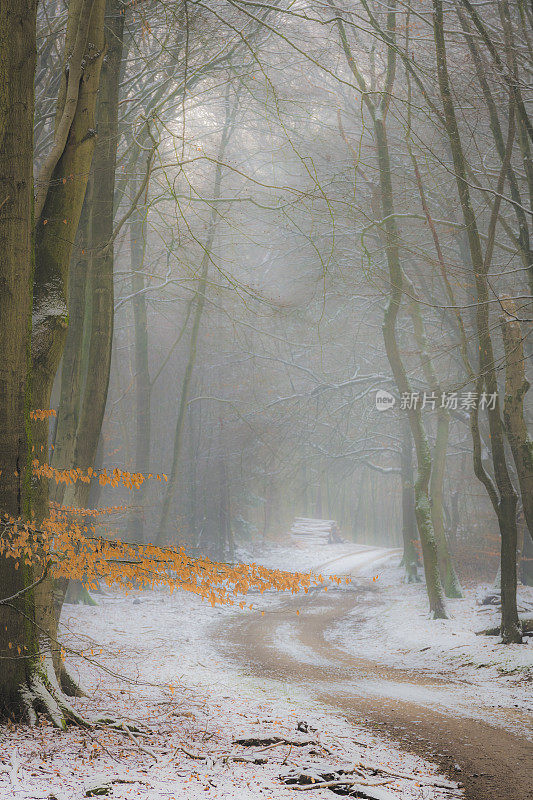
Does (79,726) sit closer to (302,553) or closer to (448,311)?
(448,311)

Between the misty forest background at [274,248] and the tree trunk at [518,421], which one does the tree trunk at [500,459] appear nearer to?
the misty forest background at [274,248]

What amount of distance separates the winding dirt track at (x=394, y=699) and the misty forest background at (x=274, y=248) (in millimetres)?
2589

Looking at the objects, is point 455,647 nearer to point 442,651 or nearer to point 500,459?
point 442,651

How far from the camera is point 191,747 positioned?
4574 mm

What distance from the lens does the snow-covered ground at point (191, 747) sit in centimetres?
364

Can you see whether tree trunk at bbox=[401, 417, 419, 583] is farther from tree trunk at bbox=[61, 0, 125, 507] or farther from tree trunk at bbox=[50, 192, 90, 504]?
tree trunk at bbox=[61, 0, 125, 507]

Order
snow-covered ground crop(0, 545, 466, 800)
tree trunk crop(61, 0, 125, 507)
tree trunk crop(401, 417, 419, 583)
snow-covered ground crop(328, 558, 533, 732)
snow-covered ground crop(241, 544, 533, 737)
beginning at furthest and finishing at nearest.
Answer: tree trunk crop(401, 417, 419, 583) → tree trunk crop(61, 0, 125, 507) → snow-covered ground crop(328, 558, 533, 732) → snow-covered ground crop(241, 544, 533, 737) → snow-covered ground crop(0, 545, 466, 800)

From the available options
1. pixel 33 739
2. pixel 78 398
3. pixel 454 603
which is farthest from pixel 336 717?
pixel 454 603

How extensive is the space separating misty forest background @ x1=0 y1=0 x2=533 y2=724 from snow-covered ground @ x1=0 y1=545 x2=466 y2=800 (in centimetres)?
125

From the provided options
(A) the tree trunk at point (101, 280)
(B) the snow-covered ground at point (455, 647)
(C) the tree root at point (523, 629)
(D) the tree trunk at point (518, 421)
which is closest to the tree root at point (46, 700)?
(B) the snow-covered ground at point (455, 647)

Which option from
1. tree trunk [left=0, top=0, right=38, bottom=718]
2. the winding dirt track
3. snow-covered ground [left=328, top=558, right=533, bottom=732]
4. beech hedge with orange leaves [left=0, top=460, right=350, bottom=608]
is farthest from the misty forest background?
the winding dirt track

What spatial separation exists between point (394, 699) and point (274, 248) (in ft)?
42.1

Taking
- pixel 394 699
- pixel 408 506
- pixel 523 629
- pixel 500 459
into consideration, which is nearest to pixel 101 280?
pixel 394 699

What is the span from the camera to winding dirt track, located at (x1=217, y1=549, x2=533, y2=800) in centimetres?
471
